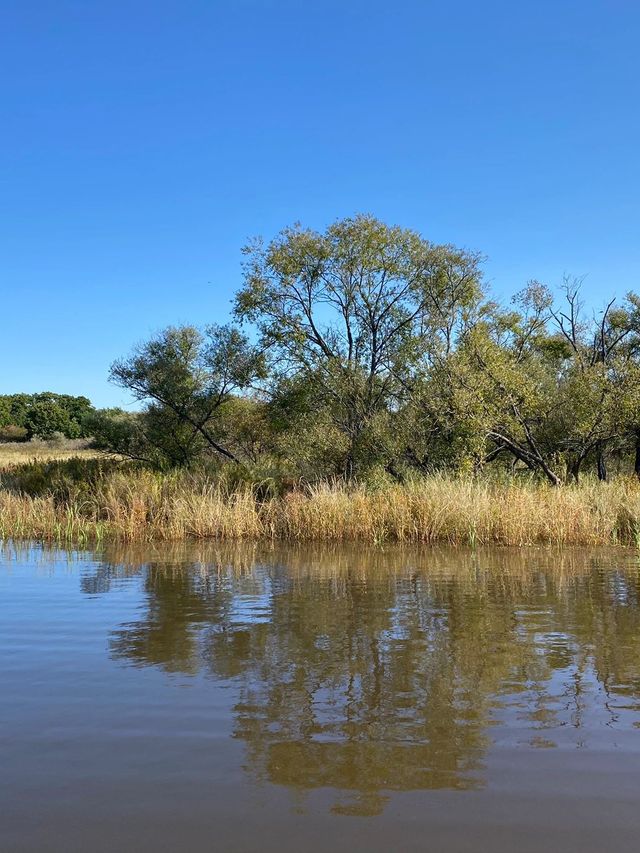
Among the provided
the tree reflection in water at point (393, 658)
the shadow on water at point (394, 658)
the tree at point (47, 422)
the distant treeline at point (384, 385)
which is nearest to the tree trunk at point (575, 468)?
the distant treeline at point (384, 385)

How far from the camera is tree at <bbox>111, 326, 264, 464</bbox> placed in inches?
1019

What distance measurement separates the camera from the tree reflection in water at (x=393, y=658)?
4.30 meters

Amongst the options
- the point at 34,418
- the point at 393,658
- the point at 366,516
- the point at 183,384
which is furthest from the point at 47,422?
the point at 393,658

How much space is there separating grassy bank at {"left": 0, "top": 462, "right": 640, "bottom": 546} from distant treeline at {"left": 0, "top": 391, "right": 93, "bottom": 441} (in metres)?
65.2

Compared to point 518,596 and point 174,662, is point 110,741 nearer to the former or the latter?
point 174,662

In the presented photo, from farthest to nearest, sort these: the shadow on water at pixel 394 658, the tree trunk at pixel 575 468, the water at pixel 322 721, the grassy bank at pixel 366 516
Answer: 1. the tree trunk at pixel 575 468
2. the grassy bank at pixel 366 516
3. the shadow on water at pixel 394 658
4. the water at pixel 322 721

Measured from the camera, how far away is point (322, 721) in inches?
189

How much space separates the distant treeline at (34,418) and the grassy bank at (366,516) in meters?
65.2

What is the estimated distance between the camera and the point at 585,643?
22.2 ft

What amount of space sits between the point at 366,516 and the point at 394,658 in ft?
31.4

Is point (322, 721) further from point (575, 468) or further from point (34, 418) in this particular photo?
point (34, 418)

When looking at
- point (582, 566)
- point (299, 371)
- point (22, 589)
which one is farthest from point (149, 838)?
point (299, 371)

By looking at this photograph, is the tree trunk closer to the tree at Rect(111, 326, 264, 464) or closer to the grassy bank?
the grassy bank

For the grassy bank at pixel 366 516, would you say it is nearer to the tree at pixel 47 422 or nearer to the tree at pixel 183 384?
the tree at pixel 183 384
